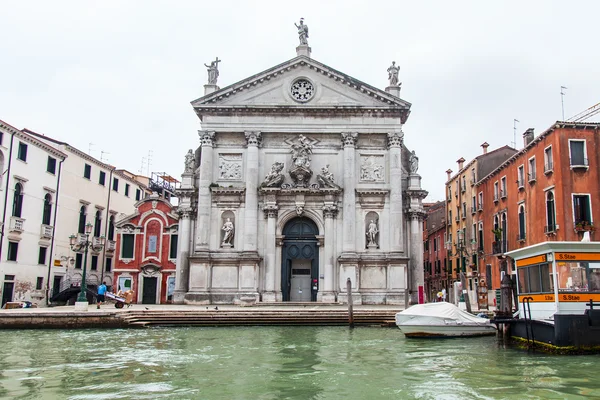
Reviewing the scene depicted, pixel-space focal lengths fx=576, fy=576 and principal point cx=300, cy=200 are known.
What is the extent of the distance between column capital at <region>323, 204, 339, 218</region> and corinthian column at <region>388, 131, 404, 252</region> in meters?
2.97

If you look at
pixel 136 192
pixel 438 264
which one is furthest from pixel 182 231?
pixel 438 264

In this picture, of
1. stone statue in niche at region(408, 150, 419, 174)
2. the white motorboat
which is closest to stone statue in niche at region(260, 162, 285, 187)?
stone statue in niche at region(408, 150, 419, 174)

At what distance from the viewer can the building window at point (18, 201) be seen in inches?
1222

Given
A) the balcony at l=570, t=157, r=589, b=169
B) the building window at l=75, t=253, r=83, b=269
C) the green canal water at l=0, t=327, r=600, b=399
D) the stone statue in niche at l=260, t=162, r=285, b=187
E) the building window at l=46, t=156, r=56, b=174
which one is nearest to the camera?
the green canal water at l=0, t=327, r=600, b=399

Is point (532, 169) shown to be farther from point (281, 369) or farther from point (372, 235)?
A: point (281, 369)

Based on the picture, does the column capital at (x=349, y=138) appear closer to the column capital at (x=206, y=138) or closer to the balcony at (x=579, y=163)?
the column capital at (x=206, y=138)

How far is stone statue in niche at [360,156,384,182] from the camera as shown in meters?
31.2

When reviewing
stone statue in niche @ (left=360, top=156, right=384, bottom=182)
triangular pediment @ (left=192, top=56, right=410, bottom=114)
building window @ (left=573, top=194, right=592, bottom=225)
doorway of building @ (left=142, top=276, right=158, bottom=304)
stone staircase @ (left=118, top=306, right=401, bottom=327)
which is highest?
triangular pediment @ (left=192, top=56, right=410, bottom=114)

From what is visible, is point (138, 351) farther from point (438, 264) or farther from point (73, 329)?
point (438, 264)

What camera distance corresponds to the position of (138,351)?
15.0 metres

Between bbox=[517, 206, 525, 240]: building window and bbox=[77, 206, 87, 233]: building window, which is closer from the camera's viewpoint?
bbox=[517, 206, 525, 240]: building window

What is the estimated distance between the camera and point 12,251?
30.8 metres

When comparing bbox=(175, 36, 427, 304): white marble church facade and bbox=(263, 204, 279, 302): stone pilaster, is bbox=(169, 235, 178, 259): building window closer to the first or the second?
bbox=(175, 36, 427, 304): white marble church facade

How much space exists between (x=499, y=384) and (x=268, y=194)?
68.4ft
